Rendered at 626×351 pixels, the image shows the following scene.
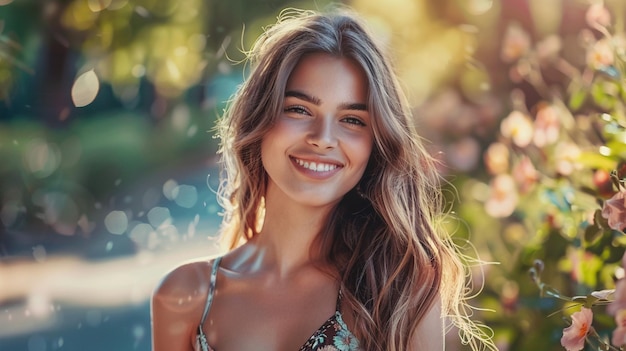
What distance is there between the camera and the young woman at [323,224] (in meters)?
2.15

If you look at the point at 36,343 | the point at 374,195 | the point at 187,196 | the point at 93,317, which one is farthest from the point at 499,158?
the point at 36,343

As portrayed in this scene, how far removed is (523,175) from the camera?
2617 millimetres

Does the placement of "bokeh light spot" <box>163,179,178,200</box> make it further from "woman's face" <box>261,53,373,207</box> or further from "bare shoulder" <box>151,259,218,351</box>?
"woman's face" <box>261,53,373,207</box>

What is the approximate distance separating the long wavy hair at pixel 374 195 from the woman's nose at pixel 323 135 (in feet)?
0.30

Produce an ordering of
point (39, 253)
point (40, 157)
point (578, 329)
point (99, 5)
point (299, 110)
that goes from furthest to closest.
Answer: point (39, 253), point (40, 157), point (99, 5), point (299, 110), point (578, 329)

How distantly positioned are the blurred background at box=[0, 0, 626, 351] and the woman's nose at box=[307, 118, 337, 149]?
11.9 inches

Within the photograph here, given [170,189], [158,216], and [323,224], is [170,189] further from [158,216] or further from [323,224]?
[323,224]

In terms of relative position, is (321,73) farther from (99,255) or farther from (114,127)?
(99,255)

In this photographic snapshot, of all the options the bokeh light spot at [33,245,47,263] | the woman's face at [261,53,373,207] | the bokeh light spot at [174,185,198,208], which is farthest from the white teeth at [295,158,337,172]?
the bokeh light spot at [33,245,47,263]

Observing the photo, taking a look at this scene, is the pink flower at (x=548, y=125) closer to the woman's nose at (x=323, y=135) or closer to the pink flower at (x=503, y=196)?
the pink flower at (x=503, y=196)

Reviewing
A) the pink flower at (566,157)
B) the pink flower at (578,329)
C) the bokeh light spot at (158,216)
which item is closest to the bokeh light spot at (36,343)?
the bokeh light spot at (158,216)

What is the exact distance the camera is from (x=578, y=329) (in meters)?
1.56

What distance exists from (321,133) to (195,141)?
1.58 meters

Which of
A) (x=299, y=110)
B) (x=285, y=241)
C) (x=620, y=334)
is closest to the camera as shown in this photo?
(x=620, y=334)
